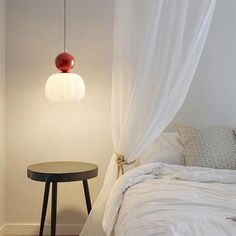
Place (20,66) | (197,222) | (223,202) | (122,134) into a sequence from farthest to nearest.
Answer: (20,66) < (122,134) < (223,202) < (197,222)

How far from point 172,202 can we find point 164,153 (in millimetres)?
930

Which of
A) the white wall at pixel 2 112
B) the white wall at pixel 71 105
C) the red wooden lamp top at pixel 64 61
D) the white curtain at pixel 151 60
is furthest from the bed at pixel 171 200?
the white wall at pixel 2 112

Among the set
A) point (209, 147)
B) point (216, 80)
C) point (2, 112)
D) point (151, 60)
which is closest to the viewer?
point (151, 60)

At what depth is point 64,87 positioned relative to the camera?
2.64m

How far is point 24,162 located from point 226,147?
5.12ft

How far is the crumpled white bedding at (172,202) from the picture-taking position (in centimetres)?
144

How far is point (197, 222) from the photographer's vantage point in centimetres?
146

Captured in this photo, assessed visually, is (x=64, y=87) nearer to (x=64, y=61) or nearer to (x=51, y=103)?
(x=64, y=61)

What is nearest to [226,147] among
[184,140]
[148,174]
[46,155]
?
[184,140]

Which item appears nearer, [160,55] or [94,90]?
[160,55]

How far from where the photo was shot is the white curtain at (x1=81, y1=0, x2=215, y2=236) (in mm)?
2182

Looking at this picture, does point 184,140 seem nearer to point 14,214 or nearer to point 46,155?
point 46,155

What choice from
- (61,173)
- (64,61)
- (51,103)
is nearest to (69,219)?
(61,173)

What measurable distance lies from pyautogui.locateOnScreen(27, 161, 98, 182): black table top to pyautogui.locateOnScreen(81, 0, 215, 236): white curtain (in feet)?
1.10
